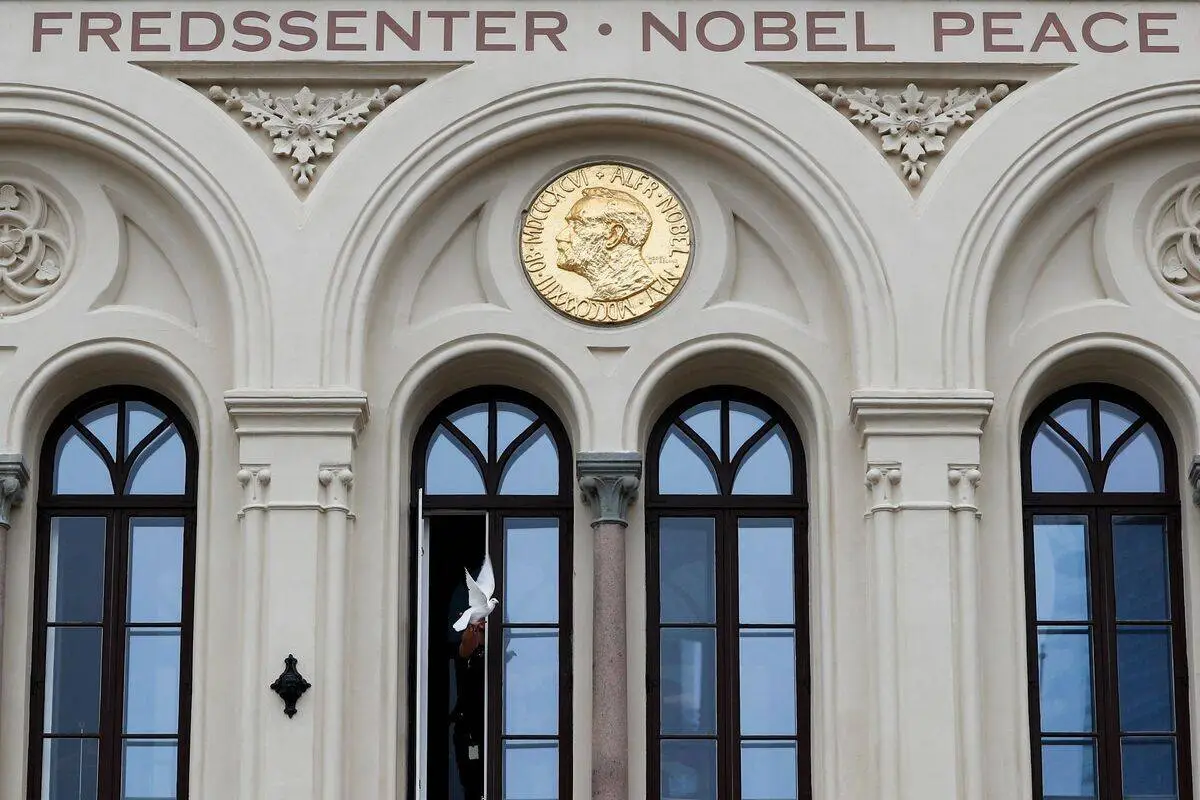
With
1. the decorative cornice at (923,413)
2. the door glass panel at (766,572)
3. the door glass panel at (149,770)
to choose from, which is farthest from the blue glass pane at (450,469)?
the decorative cornice at (923,413)

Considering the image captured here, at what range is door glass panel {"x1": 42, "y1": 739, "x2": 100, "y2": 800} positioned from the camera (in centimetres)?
2342

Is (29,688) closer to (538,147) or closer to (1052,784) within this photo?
(538,147)

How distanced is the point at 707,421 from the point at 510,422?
158 cm

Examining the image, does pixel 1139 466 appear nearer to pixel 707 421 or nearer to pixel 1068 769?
pixel 1068 769

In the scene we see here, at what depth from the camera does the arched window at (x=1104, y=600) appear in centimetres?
2347

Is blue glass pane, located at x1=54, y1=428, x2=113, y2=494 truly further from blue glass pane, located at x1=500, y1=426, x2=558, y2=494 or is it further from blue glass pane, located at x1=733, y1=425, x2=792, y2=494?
blue glass pane, located at x1=733, y1=425, x2=792, y2=494

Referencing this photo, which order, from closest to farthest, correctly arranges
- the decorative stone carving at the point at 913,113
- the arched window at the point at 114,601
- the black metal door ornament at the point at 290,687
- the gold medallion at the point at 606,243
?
the black metal door ornament at the point at 290,687 < the arched window at the point at 114,601 < the decorative stone carving at the point at 913,113 < the gold medallion at the point at 606,243

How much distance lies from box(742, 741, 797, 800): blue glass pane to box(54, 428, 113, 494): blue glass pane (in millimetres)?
5471

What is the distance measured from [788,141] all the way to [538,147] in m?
2.01

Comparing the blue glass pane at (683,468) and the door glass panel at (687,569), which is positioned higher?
the blue glass pane at (683,468)

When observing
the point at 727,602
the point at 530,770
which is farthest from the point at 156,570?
the point at 727,602

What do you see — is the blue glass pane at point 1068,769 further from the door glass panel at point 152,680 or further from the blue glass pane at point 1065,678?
the door glass panel at point 152,680

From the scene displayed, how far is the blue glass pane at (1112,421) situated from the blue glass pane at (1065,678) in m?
1.57

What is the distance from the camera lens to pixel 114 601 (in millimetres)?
23734
